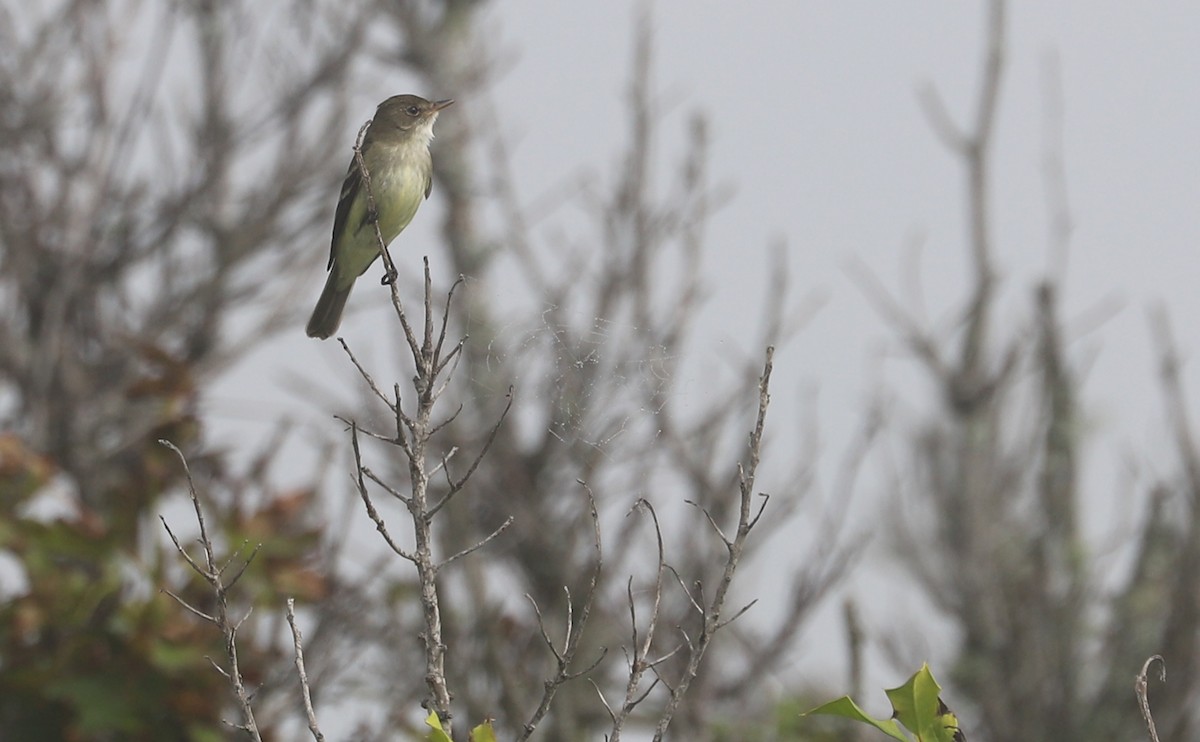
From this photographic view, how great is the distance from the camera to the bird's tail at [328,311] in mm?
4496

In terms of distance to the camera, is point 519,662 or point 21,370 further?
point 21,370

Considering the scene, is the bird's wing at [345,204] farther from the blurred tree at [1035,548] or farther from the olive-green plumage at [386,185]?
the blurred tree at [1035,548]

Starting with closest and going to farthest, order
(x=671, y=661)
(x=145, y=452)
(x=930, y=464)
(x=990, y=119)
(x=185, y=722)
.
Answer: (x=185, y=722) → (x=145, y=452) → (x=671, y=661) → (x=990, y=119) → (x=930, y=464)

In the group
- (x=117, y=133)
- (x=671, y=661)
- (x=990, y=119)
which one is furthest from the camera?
(x=990, y=119)

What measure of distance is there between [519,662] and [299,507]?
6.87 ft

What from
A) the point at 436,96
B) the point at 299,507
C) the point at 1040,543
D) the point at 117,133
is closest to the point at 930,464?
the point at 1040,543

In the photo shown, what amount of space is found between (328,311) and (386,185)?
0.60m

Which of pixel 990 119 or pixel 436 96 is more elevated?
pixel 436 96

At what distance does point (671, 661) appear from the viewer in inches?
221

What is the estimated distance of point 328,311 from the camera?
452 cm

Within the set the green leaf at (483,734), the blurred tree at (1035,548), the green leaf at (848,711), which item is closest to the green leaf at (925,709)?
the green leaf at (848,711)

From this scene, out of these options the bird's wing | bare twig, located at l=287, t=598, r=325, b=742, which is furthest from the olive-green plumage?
bare twig, located at l=287, t=598, r=325, b=742

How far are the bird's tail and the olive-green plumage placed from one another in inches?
0.5

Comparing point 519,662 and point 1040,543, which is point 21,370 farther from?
point 1040,543
